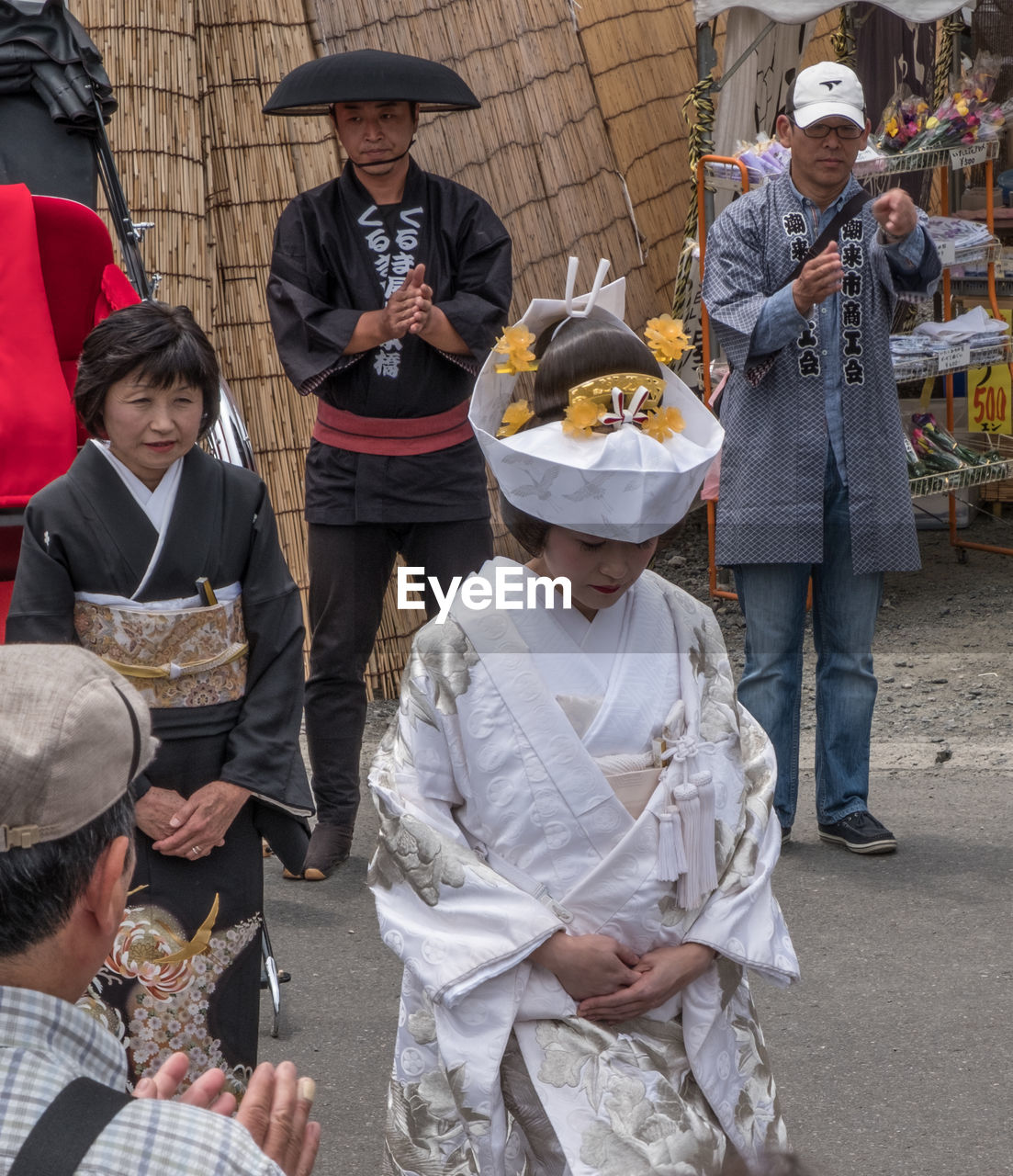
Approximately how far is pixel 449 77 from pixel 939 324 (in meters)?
3.11

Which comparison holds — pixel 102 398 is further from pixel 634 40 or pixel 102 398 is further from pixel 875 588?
pixel 634 40

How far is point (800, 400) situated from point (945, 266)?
2.87 metres

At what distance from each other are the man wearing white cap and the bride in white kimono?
2.08 metres

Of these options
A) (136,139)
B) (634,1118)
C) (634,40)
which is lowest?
(634,1118)

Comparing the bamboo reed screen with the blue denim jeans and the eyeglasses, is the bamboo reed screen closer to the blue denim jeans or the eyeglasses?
the blue denim jeans

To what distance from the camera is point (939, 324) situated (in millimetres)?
6785

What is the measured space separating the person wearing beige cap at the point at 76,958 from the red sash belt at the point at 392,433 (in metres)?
2.97

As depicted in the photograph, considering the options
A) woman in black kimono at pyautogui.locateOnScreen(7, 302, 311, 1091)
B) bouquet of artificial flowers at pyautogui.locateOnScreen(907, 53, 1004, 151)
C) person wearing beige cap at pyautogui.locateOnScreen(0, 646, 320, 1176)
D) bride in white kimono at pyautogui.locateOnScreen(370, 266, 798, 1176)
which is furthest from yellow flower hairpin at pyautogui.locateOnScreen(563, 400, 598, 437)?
bouquet of artificial flowers at pyautogui.locateOnScreen(907, 53, 1004, 151)

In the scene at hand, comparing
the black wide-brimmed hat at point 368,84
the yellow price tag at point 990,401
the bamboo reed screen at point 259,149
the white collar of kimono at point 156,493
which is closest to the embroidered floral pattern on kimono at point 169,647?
the white collar of kimono at point 156,493

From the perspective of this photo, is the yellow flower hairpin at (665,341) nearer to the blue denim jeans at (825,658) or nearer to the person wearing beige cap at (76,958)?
the person wearing beige cap at (76,958)

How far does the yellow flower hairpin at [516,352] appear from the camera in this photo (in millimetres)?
2299

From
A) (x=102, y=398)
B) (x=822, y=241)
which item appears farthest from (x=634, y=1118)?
(x=822, y=241)

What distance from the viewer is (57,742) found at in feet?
4.44

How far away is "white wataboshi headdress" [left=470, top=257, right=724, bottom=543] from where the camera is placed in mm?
2203
